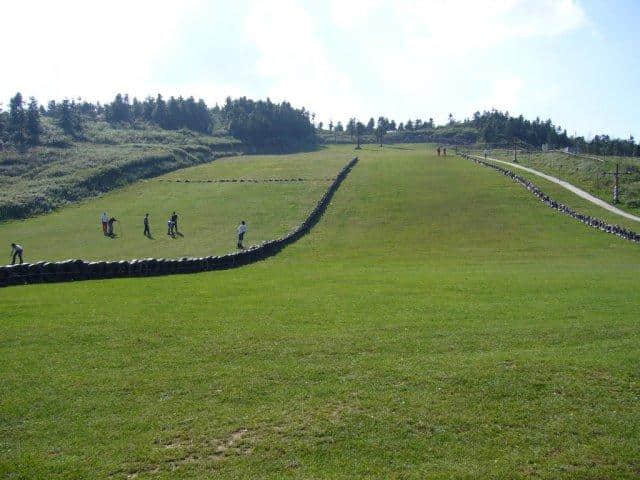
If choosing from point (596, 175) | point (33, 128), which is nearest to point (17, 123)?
point (33, 128)

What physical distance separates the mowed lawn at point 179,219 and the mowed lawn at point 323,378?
1497 centimetres

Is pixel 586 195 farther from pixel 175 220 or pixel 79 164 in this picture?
pixel 79 164

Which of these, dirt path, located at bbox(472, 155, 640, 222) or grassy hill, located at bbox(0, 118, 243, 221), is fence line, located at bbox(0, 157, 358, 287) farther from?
Result: dirt path, located at bbox(472, 155, 640, 222)

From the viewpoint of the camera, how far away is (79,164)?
9106 centimetres

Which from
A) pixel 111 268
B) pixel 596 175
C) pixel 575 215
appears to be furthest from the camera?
pixel 596 175

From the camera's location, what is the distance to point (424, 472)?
1020 cm

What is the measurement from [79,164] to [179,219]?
4499 centimetres

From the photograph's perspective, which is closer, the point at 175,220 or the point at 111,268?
the point at 111,268

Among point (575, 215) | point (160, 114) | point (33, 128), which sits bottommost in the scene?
point (575, 215)

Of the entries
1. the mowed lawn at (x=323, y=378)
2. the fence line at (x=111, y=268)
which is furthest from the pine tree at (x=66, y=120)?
the mowed lawn at (x=323, y=378)

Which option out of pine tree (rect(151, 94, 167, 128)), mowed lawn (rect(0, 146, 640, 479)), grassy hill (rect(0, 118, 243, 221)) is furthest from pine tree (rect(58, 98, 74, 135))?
mowed lawn (rect(0, 146, 640, 479))

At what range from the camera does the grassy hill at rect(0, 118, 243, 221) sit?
68.6 meters

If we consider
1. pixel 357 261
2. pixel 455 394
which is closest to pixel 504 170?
pixel 357 261

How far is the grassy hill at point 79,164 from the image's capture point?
2699 inches
